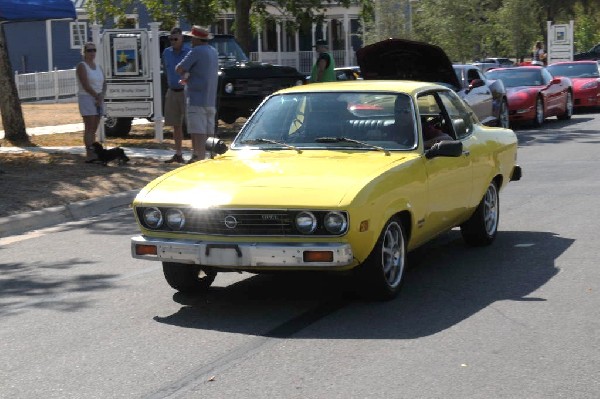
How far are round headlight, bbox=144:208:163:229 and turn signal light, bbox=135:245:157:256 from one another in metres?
0.15

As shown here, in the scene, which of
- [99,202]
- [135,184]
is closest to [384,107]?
[99,202]

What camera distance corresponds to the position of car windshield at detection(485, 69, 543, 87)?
26125 mm

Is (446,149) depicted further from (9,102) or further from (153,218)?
(9,102)

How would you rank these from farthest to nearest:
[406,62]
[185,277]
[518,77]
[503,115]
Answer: [518,77] < [503,115] < [406,62] < [185,277]

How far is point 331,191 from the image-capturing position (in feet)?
24.6

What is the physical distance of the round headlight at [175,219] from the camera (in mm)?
7698

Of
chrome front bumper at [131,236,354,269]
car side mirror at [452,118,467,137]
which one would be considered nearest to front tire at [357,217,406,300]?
chrome front bumper at [131,236,354,269]

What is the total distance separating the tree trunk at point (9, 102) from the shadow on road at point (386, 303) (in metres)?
11.1

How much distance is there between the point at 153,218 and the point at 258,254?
921 millimetres

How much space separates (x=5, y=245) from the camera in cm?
1119

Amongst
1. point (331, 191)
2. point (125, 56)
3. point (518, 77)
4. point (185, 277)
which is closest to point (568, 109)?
point (518, 77)

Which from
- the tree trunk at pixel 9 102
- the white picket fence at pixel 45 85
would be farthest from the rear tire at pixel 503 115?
the white picket fence at pixel 45 85

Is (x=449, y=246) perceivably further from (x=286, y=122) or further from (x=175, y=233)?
(x=175, y=233)

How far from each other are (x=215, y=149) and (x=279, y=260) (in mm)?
2116
